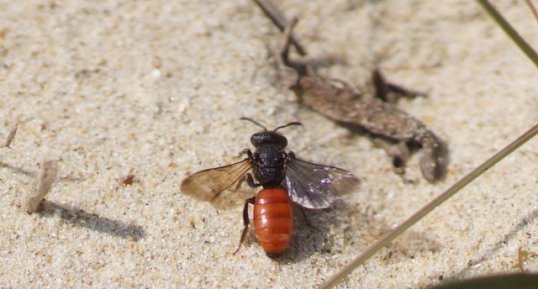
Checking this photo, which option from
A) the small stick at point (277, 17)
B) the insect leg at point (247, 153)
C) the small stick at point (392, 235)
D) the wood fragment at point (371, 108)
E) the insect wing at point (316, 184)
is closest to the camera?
the small stick at point (392, 235)

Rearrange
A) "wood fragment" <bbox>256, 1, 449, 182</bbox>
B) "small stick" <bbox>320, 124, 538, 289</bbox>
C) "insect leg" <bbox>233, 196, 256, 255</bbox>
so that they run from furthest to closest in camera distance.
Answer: "wood fragment" <bbox>256, 1, 449, 182</bbox>
"insect leg" <bbox>233, 196, 256, 255</bbox>
"small stick" <bbox>320, 124, 538, 289</bbox>

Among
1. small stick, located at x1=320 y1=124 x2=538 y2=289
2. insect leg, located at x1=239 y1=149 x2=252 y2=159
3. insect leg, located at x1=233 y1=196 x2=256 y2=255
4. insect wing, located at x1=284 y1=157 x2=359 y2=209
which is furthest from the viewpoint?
insect leg, located at x1=239 y1=149 x2=252 y2=159

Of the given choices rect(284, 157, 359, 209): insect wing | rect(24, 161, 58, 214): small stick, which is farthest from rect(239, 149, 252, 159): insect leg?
rect(24, 161, 58, 214): small stick

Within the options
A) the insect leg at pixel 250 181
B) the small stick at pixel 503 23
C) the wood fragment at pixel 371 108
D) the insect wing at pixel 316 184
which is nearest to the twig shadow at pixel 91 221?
the insect leg at pixel 250 181

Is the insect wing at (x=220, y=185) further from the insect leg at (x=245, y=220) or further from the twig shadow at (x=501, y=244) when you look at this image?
the twig shadow at (x=501, y=244)

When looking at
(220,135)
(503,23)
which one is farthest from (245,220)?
(503,23)

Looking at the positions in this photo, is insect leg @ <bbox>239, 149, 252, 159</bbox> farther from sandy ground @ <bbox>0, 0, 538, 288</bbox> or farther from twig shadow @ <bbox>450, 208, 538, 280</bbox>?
twig shadow @ <bbox>450, 208, 538, 280</bbox>
